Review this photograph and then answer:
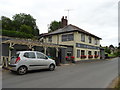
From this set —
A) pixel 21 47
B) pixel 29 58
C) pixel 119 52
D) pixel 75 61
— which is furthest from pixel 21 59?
pixel 75 61

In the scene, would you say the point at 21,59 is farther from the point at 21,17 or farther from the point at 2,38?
the point at 21,17

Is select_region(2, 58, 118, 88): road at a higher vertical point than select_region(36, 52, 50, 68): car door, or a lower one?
lower

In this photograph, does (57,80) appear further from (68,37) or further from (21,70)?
(68,37)

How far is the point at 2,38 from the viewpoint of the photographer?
38.6 ft

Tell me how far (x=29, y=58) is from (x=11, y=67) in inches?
59.2

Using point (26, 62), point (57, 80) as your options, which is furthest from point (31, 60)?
point (57, 80)

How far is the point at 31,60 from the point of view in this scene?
8242mm

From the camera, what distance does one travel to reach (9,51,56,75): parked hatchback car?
7.71 meters

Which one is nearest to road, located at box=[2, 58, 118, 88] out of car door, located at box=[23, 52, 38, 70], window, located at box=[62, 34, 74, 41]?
car door, located at box=[23, 52, 38, 70]

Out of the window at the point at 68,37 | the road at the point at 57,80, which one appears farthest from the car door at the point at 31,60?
the window at the point at 68,37

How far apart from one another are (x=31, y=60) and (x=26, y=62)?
430 mm

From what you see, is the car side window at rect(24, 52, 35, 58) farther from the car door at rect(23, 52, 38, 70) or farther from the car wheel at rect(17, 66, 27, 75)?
the car wheel at rect(17, 66, 27, 75)

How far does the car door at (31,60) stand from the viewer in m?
8.07

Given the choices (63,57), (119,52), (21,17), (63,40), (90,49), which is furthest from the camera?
(21,17)
